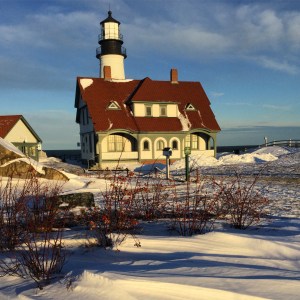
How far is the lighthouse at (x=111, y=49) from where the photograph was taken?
112 feet

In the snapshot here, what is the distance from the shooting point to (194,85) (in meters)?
32.4

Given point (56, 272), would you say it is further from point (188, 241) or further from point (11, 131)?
point (11, 131)

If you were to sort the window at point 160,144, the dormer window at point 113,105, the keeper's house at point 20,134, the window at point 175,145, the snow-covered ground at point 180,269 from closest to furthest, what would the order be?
the snow-covered ground at point 180,269
the keeper's house at point 20,134
the dormer window at point 113,105
the window at point 160,144
the window at point 175,145

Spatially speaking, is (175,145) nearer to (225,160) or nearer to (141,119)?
(141,119)

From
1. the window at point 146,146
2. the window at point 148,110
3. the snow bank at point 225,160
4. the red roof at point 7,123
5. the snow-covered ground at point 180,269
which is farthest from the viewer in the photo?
the window at point 148,110

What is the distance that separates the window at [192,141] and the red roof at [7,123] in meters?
14.7

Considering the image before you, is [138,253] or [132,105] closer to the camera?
[138,253]

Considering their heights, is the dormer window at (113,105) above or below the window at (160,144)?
above

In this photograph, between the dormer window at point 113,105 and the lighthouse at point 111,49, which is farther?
the lighthouse at point 111,49

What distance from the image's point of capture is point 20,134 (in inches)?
1104

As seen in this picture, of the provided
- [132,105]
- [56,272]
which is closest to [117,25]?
[132,105]

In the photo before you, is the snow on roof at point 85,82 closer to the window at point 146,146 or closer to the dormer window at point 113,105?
the dormer window at point 113,105

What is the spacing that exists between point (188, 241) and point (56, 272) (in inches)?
78.2

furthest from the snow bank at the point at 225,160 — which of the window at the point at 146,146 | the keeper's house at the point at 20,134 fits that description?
the keeper's house at the point at 20,134
